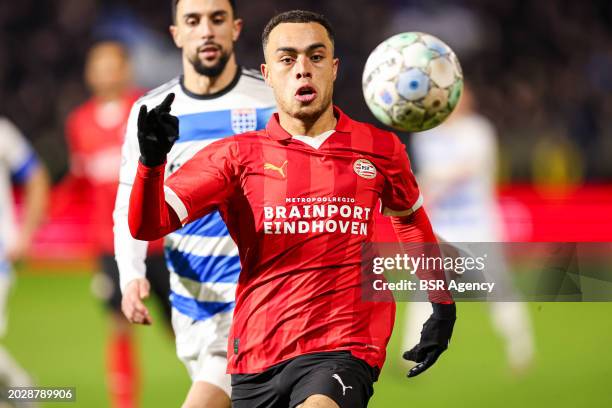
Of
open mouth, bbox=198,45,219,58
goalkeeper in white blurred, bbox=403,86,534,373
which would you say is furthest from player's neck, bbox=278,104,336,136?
goalkeeper in white blurred, bbox=403,86,534,373

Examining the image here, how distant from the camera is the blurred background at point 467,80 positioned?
11367 mm

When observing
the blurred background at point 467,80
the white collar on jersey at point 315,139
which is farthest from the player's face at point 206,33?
the blurred background at point 467,80

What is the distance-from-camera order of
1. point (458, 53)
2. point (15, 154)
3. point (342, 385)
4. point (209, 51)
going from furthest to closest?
point (458, 53) → point (15, 154) → point (209, 51) → point (342, 385)

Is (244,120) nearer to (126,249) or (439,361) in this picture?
(126,249)

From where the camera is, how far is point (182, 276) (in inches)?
198

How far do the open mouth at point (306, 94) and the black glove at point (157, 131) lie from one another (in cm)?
59

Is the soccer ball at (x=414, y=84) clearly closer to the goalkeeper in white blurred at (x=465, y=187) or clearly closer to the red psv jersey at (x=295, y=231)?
the red psv jersey at (x=295, y=231)

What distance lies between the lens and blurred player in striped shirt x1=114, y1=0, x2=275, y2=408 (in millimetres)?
4883

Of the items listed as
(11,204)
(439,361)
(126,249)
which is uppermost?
(126,249)

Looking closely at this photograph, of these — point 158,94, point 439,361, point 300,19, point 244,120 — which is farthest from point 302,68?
point 439,361

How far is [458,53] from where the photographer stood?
1909 centimetres

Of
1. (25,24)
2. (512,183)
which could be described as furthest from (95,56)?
(25,24)

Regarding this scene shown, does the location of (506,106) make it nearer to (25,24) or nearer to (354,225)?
(25,24)

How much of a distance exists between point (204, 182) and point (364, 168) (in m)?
0.61
